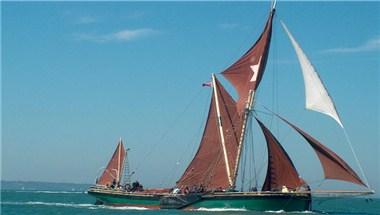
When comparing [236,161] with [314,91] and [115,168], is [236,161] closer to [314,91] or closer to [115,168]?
[314,91]

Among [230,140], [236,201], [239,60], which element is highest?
[239,60]

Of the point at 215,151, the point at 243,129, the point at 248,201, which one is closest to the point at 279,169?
the point at 248,201

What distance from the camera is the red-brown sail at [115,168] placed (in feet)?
247

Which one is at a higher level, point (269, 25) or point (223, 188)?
point (269, 25)

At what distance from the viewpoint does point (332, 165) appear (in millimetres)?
55531

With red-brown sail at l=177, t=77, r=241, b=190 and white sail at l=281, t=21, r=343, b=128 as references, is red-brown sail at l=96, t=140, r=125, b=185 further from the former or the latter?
white sail at l=281, t=21, r=343, b=128

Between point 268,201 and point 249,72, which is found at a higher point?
point 249,72

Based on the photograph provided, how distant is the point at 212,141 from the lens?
6712 cm

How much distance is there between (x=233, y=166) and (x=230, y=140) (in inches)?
94.7

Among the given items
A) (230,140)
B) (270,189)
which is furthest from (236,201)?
(230,140)

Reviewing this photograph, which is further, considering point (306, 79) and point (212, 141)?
point (212, 141)

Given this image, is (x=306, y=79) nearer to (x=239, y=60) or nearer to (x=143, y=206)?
(x=239, y=60)

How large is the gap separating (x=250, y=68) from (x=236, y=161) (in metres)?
8.43

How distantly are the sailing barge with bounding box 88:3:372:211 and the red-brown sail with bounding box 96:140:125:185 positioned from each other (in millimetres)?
2189
